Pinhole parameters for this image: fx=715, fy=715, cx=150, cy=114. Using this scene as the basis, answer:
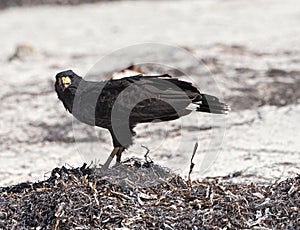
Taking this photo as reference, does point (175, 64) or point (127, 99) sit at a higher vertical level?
point (127, 99)

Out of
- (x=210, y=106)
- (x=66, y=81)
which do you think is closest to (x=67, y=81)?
(x=66, y=81)

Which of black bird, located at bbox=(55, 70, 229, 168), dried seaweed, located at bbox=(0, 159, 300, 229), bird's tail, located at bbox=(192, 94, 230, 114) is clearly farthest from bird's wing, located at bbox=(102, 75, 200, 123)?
dried seaweed, located at bbox=(0, 159, 300, 229)

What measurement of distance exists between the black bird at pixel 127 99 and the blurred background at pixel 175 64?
4.59 feet

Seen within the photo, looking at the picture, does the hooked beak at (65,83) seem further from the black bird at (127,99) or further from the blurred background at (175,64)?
the blurred background at (175,64)

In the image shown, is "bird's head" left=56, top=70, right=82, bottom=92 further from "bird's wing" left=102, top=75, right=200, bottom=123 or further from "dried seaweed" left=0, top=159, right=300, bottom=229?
"dried seaweed" left=0, top=159, right=300, bottom=229

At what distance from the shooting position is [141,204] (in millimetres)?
4781

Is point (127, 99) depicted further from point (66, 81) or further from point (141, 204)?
point (141, 204)

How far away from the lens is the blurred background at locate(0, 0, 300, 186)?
7527 mm

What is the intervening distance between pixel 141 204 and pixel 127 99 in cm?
84

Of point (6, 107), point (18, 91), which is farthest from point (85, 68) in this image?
point (6, 107)

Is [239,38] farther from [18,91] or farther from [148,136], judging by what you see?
[148,136]

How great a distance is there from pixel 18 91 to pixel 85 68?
1.58 meters

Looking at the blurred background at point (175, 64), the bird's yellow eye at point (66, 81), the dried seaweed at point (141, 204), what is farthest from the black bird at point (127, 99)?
the blurred background at point (175, 64)

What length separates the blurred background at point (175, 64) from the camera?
7527 millimetres
